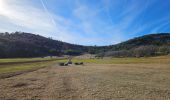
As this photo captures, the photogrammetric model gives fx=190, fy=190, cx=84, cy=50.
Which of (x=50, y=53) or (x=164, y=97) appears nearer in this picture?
(x=164, y=97)

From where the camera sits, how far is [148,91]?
50.4 ft

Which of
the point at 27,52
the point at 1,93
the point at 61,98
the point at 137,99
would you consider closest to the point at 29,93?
the point at 1,93

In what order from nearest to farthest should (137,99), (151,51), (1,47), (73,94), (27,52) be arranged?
(137,99), (73,94), (1,47), (151,51), (27,52)

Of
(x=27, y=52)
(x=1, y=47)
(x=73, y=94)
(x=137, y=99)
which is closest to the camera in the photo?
(x=137, y=99)

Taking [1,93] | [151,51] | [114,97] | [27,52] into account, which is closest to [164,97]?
[114,97]

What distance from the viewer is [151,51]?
424ft

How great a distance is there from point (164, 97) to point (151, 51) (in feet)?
401

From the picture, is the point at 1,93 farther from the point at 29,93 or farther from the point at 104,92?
the point at 104,92

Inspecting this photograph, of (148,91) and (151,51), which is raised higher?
(151,51)

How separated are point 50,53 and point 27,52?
3455cm

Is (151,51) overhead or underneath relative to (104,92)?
overhead

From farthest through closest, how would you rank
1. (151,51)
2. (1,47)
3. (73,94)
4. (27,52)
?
1. (27,52)
2. (151,51)
3. (1,47)
4. (73,94)

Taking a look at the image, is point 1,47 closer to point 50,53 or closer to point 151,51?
point 50,53

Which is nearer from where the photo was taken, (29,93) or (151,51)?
(29,93)
